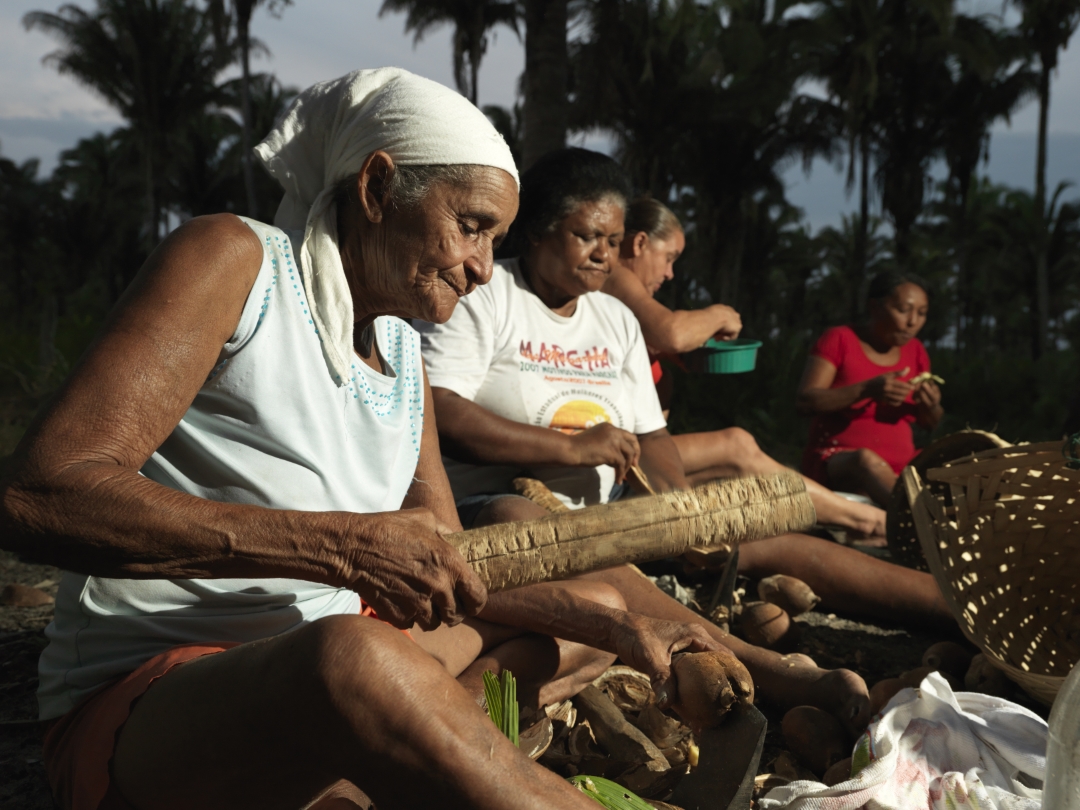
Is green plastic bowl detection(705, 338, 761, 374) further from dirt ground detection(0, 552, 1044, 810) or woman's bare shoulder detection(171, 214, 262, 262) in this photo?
woman's bare shoulder detection(171, 214, 262, 262)

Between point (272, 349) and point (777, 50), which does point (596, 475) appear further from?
point (777, 50)

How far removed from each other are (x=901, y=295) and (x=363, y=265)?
3836 mm

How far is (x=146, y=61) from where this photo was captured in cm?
3014

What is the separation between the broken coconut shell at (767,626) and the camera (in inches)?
115

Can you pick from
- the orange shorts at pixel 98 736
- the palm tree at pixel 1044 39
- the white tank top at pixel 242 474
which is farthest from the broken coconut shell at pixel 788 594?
the palm tree at pixel 1044 39

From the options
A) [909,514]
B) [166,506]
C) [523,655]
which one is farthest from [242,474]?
[909,514]

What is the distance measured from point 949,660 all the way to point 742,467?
1.41 meters

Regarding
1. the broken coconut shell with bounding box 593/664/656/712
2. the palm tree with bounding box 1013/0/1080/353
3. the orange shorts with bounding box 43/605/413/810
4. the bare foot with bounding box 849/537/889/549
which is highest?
the palm tree with bounding box 1013/0/1080/353

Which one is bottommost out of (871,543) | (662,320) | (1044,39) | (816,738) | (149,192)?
(871,543)

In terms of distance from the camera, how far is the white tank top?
155 cm

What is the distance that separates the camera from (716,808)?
70.6 inches

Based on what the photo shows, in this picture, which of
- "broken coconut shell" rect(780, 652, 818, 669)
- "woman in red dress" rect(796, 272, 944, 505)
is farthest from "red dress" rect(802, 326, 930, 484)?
"broken coconut shell" rect(780, 652, 818, 669)

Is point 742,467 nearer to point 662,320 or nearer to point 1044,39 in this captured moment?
point 662,320

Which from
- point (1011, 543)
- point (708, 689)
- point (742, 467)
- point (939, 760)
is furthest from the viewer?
point (742, 467)
